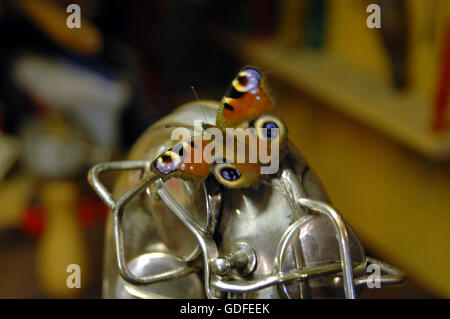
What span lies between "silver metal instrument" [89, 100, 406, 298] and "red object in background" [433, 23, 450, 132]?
2.35ft

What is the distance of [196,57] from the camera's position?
2004mm

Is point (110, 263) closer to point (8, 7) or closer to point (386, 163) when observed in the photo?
point (386, 163)

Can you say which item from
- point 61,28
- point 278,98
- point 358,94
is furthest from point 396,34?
point 61,28

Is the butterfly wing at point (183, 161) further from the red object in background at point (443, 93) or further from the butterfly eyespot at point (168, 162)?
the red object in background at point (443, 93)

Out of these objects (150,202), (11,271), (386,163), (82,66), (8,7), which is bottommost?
(11,271)

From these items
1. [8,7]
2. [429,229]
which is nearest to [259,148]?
[429,229]

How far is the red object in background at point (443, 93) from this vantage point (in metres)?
1.07

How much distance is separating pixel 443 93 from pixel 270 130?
78 cm

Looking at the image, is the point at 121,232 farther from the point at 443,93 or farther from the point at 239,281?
the point at 443,93

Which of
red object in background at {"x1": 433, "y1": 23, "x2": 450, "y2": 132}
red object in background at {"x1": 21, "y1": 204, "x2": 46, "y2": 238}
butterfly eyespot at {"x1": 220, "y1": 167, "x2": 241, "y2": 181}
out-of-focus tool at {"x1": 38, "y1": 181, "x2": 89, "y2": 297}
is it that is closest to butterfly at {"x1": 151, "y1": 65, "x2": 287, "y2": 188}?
butterfly eyespot at {"x1": 220, "y1": 167, "x2": 241, "y2": 181}

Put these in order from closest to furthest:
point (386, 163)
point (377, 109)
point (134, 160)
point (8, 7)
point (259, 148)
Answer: point (259, 148) → point (134, 160) → point (377, 109) → point (386, 163) → point (8, 7)

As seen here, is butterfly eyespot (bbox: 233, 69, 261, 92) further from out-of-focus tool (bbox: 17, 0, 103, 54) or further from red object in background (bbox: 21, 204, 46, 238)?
red object in background (bbox: 21, 204, 46, 238)

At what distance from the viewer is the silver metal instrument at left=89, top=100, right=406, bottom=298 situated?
39 cm
